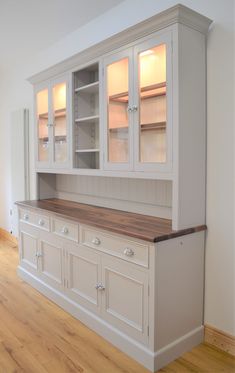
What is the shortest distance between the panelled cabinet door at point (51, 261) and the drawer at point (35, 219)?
0.08m

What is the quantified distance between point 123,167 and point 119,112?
43cm

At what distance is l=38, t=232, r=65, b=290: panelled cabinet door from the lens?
282 cm

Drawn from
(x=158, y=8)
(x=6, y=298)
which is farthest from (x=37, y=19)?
(x=6, y=298)

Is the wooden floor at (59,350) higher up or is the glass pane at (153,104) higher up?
the glass pane at (153,104)

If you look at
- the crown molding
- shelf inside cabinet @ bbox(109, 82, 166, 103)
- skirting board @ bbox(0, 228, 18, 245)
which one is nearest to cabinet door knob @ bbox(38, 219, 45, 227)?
shelf inside cabinet @ bbox(109, 82, 166, 103)

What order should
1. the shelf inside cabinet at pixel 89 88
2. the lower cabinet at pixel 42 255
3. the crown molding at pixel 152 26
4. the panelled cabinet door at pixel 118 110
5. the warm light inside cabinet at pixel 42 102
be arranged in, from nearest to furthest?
the crown molding at pixel 152 26, the panelled cabinet door at pixel 118 110, the shelf inside cabinet at pixel 89 88, the lower cabinet at pixel 42 255, the warm light inside cabinet at pixel 42 102

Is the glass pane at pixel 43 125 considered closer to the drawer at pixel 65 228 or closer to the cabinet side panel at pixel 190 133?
the drawer at pixel 65 228

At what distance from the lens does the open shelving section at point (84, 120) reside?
2918 mm

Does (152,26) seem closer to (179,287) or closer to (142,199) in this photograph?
(142,199)

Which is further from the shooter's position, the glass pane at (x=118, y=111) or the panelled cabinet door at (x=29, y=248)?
the panelled cabinet door at (x=29, y=248)

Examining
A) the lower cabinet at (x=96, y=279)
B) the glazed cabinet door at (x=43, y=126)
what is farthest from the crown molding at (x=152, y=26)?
the lower cabinet at (x=96, y=279)

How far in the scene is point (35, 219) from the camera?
3191mm

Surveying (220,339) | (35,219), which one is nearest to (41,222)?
(35,219)

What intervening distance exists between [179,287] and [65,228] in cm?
111
